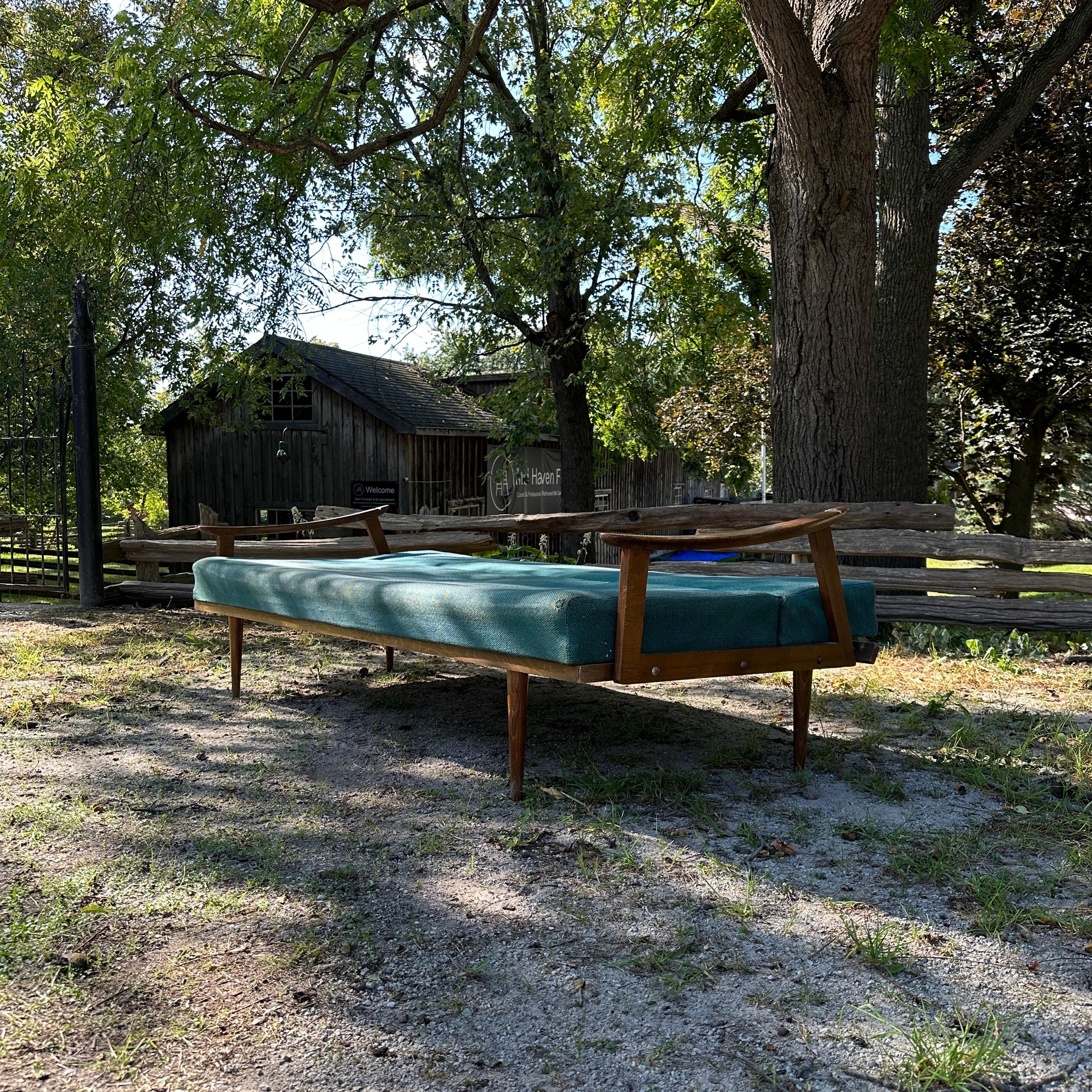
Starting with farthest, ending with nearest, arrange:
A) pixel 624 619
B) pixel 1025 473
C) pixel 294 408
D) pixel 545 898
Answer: pixel 294 408, pixel 1025 473, pixel 624 619, pixel 545 898

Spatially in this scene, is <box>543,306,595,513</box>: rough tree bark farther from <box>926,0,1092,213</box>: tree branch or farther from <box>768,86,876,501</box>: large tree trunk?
<box>768,86,876,501</box>: large tree trunk

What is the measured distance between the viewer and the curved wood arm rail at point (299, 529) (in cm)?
593

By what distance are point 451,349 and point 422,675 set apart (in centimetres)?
1037

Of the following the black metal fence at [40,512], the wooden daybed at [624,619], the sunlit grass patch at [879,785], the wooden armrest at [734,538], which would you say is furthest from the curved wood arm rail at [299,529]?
the black metal fence at [40,512]

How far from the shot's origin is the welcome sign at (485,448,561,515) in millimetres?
22672

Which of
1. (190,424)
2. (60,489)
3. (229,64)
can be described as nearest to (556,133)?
(229,64)

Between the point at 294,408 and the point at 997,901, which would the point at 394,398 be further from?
the point at 997,901

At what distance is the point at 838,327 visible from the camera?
7.04 meters

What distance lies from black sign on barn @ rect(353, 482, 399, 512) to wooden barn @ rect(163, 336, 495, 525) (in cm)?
2

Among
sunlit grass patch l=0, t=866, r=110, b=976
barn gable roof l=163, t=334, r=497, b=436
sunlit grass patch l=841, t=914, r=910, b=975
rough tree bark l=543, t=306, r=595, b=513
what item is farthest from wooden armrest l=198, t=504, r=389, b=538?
barn gable roof l=163, t=334, r=497, b=436

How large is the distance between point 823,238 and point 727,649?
14.9 ft

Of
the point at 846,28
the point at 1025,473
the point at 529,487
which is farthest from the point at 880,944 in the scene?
the point at 529,487

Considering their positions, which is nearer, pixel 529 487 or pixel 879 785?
pixel 879 785

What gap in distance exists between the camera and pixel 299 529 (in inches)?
251
